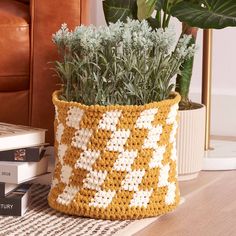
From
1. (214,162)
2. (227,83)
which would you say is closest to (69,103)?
(214,162)

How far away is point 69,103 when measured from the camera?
5.02 feet

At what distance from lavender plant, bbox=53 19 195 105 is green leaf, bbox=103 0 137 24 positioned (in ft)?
1.01

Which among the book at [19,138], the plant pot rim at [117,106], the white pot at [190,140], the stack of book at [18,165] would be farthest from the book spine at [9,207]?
the white pot at [190,140]

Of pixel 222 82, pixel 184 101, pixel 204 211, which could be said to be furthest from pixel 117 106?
pixel 222 82

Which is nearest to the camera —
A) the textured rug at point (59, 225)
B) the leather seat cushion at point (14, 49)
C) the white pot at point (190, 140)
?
the textured rug at point (59, 225)

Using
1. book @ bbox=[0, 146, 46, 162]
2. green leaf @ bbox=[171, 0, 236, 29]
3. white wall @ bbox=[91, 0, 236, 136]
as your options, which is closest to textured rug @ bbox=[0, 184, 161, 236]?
book @ bbox=[0, 146, 46, 162]

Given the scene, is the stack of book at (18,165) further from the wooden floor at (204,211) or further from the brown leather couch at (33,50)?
the wooden floor at (204,211)

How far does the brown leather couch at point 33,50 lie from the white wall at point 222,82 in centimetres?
84

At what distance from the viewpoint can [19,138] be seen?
1.58 meters

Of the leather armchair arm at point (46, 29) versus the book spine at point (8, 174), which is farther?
the leather armchair arm at point (46, 29)

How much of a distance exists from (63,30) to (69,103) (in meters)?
0.18

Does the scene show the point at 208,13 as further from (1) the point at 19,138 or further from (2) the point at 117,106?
(1) the point at 19,138

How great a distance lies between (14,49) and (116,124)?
15.7 inches

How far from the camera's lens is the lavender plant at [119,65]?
152 centimetres
